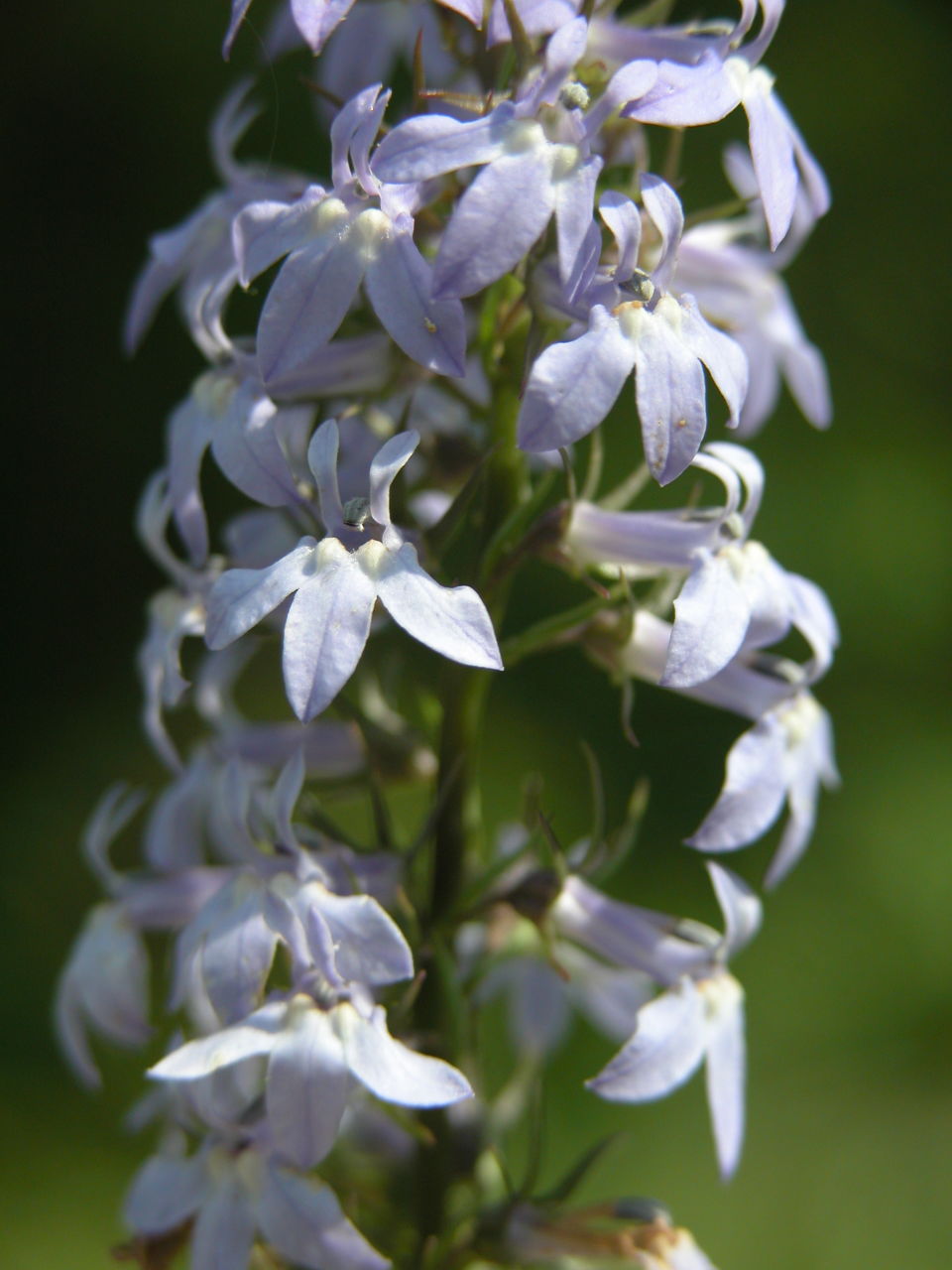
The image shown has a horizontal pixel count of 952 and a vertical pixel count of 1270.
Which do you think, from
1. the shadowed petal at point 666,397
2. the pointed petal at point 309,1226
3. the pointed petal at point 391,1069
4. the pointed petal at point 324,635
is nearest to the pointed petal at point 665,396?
the shadowed petal at point 666,397

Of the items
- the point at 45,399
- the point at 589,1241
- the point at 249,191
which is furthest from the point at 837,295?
the point at 589,1241

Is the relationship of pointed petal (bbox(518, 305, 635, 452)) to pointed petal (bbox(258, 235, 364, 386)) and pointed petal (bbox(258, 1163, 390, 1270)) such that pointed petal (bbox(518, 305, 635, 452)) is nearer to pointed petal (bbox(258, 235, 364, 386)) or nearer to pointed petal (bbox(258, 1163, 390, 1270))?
pointed petal (bbox(258, 235, 364, 386))

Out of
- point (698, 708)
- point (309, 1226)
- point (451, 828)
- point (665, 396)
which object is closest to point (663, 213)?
point (665, 396)

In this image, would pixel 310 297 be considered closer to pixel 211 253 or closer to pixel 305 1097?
pixel 211 253

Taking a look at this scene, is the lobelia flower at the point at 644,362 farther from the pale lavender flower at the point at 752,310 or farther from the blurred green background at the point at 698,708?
the blurred green background at the point at 698,708

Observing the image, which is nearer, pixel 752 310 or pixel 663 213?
pixel 663 213

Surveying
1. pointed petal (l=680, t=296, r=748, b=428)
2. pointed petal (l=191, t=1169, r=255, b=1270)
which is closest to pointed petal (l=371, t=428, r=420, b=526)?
pointed petal (l=680, t=296, r=748, b=428)
